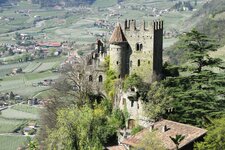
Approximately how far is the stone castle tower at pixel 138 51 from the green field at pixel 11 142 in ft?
110

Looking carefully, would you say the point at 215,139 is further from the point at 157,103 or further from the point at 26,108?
the point at 26,108

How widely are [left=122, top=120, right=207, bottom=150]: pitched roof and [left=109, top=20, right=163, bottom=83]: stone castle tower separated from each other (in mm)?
7993

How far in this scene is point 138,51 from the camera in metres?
49.5

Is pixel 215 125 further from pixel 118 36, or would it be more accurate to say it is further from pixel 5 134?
pixel 5 134

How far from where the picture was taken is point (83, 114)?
42.2 meters

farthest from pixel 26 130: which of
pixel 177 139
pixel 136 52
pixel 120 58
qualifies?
pixel 177 139

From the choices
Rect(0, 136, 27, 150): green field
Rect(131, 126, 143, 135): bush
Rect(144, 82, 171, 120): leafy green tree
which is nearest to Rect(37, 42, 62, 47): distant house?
Rect(0, 136, 27, 150): green field

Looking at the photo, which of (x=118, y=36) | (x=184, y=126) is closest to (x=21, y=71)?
(x=118, y=36)

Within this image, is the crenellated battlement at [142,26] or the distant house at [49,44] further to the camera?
the distant house at [49,44]

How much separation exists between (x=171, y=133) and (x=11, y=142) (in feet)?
159

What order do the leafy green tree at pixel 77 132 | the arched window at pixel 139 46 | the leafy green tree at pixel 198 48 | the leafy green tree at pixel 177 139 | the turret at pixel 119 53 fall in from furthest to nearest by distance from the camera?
the turret at pixel 119 53 < the arched window at pixel 139 46 < the leafy green tree at pixel 198 48 < the leafy green tree at pixel 77 132 < the leafy green tree at pixel 177 139

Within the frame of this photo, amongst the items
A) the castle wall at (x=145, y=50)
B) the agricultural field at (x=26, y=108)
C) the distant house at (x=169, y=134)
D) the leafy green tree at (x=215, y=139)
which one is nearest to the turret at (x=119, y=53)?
the castle wall at (x=145, y=50)

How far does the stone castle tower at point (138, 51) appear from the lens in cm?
4888

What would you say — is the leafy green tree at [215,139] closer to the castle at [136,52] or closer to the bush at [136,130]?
the bush at [136,130]
